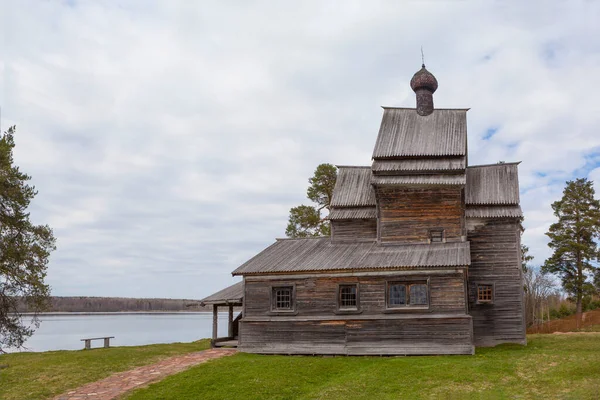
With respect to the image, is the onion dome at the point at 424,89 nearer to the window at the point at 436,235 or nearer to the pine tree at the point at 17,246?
the window at the point at 436,235

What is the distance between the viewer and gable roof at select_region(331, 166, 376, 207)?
3055 cm

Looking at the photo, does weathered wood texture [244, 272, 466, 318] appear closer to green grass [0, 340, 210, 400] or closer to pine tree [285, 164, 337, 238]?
green grass [0, 340, 210, 400]

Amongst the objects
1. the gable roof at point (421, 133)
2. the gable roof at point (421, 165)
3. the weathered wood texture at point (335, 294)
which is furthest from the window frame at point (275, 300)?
the gable roof at point (421, 133)

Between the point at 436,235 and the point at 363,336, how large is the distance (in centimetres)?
655

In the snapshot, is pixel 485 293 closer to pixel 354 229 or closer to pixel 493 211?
pixel 493 211

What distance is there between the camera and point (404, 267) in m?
24.8

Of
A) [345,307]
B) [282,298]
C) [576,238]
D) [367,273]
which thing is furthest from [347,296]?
[576,238]

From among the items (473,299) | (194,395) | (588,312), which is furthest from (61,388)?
(588,312)

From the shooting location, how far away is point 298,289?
26.8 meters

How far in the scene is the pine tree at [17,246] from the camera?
84.5ft

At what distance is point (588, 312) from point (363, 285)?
34.8 meters

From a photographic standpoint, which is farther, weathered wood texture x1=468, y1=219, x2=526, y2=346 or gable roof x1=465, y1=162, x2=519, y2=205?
gable roof x1=465, y1=162, x2=519, y2=205

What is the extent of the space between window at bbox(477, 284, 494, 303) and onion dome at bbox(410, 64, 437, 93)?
12.7m

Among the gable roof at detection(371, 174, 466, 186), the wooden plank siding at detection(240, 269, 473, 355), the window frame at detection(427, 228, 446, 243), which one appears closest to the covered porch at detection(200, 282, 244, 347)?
the wooden plank siding at detection(240, 269, 473, 355)
